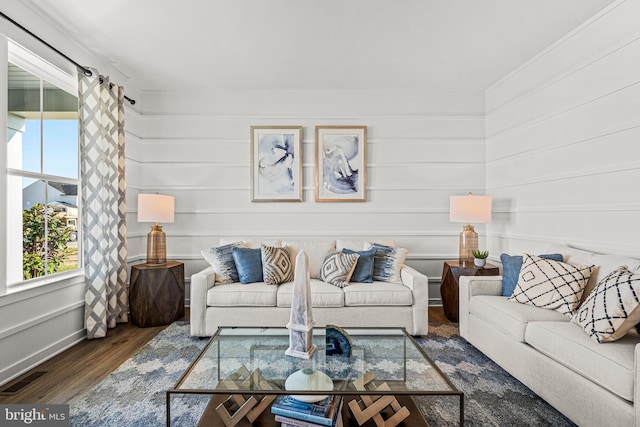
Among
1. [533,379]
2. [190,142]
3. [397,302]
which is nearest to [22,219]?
[190,142]

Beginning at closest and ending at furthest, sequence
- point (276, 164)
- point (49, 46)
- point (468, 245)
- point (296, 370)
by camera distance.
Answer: point (296, 370) < point (49, 46) < point (468, 245) < point (276, 164)

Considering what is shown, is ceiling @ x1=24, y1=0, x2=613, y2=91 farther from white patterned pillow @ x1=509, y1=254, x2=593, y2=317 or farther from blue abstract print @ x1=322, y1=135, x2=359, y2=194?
white patterned pillow @ x1=509, y1=254, x2=593, y2=317

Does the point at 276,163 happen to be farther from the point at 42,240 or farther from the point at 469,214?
the point at 42,240

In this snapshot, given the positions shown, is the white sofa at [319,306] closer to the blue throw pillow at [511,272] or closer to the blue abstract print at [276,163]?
the blue throw pillow at [511,272]

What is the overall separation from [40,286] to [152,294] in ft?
3.21

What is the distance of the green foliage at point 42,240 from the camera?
271 centimetres

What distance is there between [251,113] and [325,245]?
1.81 m

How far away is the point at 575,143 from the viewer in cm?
293

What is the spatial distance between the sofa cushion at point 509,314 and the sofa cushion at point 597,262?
1.04ft

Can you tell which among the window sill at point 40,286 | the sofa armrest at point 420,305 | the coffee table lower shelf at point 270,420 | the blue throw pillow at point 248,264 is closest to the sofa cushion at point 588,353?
the coffee table lower shelf at point 270,420

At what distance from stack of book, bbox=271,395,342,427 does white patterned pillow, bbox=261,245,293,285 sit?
175 cm

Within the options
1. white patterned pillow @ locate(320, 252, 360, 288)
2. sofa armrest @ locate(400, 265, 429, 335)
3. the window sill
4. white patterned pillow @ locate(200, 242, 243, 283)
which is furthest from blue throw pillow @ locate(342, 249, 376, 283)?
the window sill

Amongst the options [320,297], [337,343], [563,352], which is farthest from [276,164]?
[563,352]

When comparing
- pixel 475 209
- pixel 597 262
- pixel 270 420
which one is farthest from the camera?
pixel 475 209
